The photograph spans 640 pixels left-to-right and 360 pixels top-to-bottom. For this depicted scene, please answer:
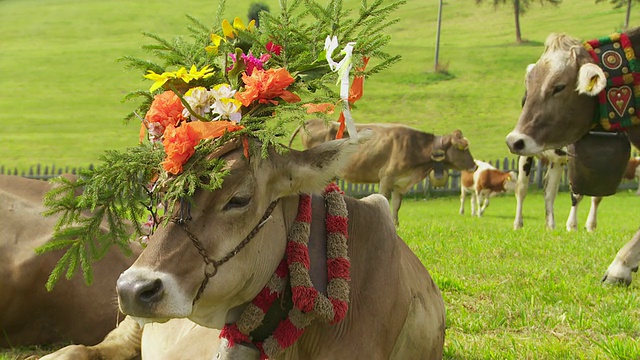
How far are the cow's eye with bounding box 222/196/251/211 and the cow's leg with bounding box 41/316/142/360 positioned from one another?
129cm

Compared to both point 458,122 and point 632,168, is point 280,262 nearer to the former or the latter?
point 632,168

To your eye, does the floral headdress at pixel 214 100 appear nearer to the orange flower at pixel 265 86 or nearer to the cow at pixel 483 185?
the orange flower at pixel 265 86

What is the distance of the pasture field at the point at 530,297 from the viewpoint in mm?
4977

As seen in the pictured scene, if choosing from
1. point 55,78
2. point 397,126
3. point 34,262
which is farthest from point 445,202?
point 55,78

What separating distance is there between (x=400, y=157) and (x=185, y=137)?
1441 centimetres

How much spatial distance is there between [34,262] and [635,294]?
4.51 meters

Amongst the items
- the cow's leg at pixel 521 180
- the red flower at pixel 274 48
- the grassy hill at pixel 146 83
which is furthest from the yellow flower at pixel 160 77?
the grassy hill at pixel 146 83

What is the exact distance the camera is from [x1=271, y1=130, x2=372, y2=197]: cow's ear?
3391 mm

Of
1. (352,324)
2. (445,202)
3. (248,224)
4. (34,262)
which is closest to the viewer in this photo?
(248,224)

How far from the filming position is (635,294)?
639 cm

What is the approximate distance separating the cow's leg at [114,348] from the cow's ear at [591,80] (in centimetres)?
418

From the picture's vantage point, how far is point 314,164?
134 inches

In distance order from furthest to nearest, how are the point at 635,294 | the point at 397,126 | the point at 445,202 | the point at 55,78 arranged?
1. the point at 55,78
2. the point at 445,202
3. the point at 397,126
4. the point at 635,294

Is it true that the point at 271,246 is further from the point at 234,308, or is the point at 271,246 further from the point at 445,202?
the point at 445,202
